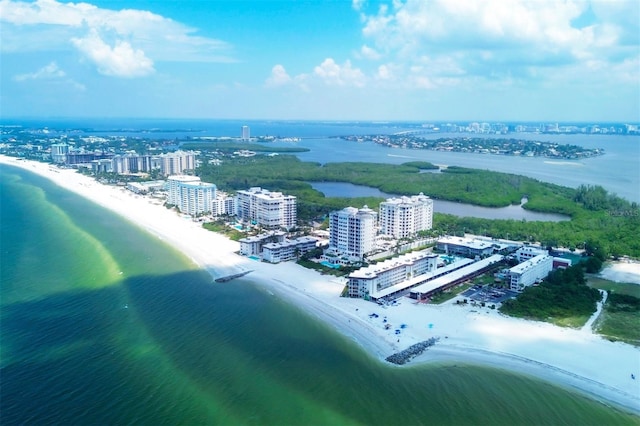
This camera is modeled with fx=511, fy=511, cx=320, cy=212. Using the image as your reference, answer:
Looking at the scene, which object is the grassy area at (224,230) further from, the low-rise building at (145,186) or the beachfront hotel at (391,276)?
the low-rise building at (145,186)

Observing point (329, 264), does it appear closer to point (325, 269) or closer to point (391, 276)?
point (325, 269)

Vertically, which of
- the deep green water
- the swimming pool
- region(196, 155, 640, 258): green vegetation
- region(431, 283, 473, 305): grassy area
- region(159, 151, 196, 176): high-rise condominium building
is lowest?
the deep green water

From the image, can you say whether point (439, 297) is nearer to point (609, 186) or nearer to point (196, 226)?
point (196, 226)

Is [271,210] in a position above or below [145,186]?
above

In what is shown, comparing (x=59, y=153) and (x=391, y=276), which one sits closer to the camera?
(x=391, y=276)

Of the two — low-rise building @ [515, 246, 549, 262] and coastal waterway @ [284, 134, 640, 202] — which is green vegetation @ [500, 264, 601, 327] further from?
A: coastal waterway @ [284, 134, 640, 202]

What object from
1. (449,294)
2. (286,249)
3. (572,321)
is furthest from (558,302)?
(286,249)

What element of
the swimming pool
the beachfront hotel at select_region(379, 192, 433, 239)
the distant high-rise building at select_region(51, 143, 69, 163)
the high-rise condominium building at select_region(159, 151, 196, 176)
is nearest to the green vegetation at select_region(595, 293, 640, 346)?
the swimming pool
